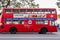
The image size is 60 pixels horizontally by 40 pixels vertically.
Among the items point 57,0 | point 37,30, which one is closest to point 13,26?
point 37,30

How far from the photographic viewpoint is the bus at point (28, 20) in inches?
991

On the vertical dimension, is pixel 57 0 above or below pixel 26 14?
above

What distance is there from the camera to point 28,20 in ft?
83.1

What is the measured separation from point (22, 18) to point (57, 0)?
93.2 feet

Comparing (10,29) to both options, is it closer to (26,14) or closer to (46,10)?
(26,14)

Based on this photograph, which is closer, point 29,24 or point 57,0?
point 29,24

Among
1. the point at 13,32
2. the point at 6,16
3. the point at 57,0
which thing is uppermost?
the point at 57,0

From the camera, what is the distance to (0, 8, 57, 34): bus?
82.6 feet

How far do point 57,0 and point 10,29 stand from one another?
94.7 ft

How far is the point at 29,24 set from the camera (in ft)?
83.1

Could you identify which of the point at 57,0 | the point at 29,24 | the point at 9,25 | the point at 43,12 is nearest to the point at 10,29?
the point at 9,25

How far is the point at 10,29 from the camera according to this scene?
25.3 meters

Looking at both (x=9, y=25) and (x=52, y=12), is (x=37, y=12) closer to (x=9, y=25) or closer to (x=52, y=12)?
(x=52, y=12)

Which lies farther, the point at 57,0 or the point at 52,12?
the point at 57,0
